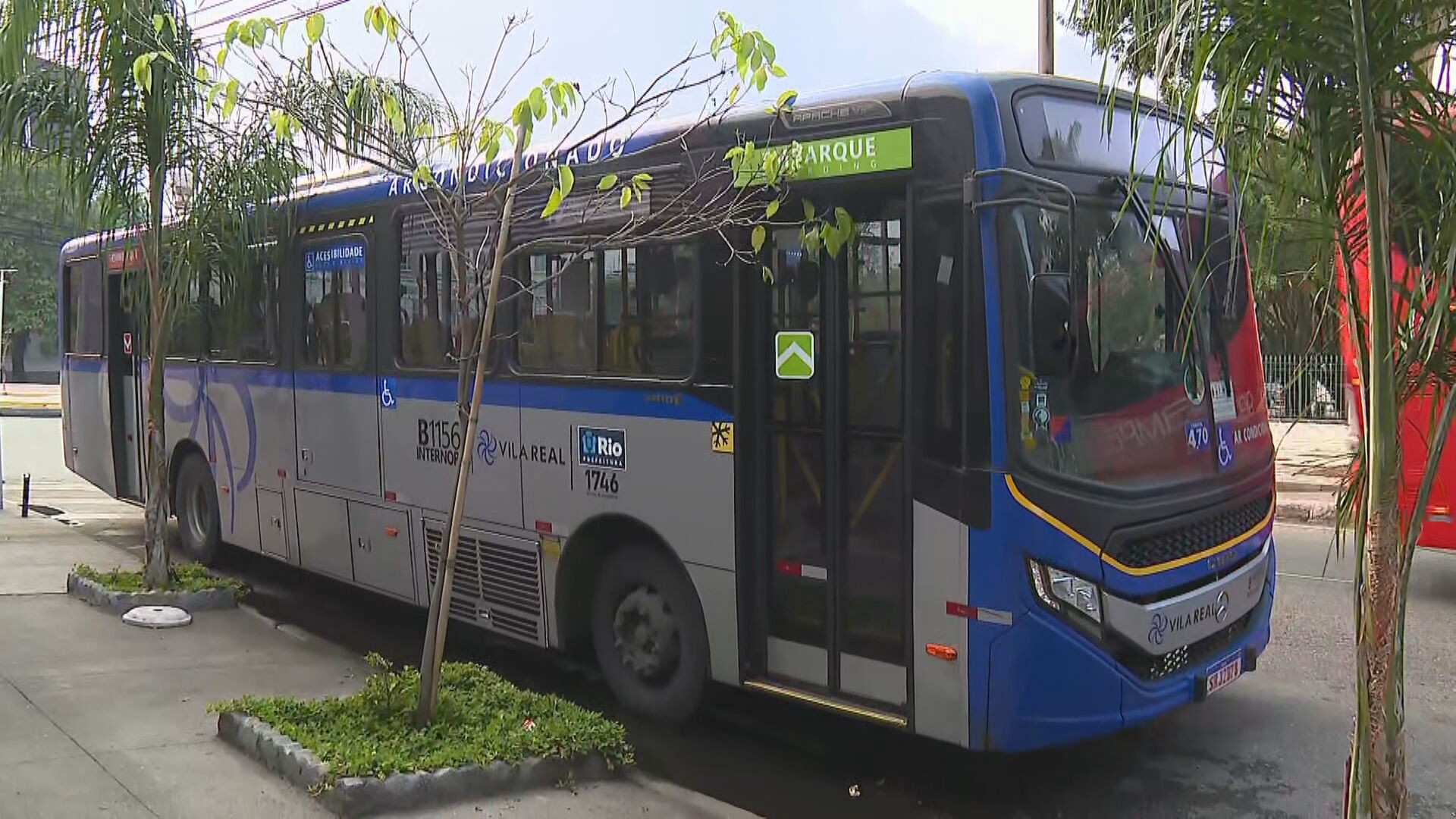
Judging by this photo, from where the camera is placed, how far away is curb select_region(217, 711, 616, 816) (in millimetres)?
5008

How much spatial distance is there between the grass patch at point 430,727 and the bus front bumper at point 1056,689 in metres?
1.70

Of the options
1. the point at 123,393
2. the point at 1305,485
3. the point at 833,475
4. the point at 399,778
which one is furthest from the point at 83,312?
the point at 1305,485

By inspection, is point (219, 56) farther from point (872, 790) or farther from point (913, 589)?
point (872, 790)

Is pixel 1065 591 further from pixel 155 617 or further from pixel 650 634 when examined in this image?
pixel 155 617

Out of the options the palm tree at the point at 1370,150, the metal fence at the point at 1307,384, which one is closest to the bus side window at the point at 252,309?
the metal fence at the point at 1307,384

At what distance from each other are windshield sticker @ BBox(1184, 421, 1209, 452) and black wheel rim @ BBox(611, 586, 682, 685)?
8.80 feet

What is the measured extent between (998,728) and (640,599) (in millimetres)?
2290

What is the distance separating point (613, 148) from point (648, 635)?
8.61 feet

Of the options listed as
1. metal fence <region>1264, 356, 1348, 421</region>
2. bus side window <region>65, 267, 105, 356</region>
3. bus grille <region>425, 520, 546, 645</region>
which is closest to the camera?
metal fence <region>1264, 356, 1348, 421</region>

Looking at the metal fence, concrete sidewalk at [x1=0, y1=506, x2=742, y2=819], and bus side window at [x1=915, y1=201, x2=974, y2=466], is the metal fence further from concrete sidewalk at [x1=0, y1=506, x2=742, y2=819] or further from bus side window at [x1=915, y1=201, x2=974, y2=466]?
concrete sidewalk at [x1=0, y1=506, x2=742, y2=819]

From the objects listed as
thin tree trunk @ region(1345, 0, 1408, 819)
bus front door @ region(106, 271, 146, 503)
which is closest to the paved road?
thin tree trunk @ region(1345, 0, 1408, 819)

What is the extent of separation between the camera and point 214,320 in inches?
409

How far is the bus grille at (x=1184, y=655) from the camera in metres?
5.45

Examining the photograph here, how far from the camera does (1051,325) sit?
5227mm
